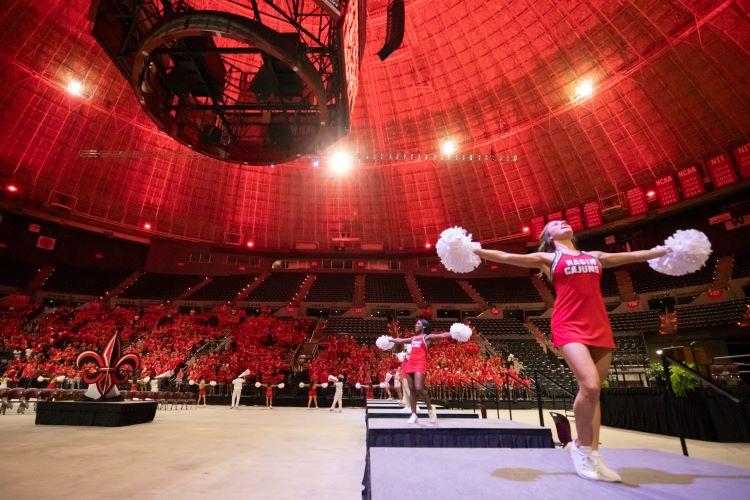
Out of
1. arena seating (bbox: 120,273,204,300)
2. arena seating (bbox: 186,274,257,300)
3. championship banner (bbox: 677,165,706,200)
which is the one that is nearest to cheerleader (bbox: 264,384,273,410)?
arena seating (bbox: 186,274,257,300)

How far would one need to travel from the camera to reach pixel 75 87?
2192cm

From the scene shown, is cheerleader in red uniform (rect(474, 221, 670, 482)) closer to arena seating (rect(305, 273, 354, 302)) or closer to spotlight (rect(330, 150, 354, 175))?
spotlight (rect(330, 150, 354, 175))

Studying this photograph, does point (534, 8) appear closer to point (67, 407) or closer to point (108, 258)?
point (67, 407)

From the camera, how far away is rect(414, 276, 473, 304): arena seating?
30.2 metres

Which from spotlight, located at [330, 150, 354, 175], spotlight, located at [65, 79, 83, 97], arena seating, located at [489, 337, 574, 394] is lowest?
arena seating, located at [489, 337, 574, 394]

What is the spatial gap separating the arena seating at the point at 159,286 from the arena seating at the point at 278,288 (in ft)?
17.8

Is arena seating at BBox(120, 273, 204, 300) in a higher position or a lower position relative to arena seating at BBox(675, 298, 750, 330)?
higher

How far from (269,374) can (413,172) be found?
17.8 metres

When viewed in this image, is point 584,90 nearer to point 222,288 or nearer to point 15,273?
point 222,288

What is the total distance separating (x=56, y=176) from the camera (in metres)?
25.0

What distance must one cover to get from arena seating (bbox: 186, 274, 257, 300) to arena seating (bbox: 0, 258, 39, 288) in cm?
1015

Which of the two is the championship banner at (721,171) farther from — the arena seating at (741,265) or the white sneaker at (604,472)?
the white sneaker at (604,472)

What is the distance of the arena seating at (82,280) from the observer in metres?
27.3

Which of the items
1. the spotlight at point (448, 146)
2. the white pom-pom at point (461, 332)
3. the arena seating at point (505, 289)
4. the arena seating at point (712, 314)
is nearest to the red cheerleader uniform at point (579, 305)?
the white pom-pom at point (461, 332)
